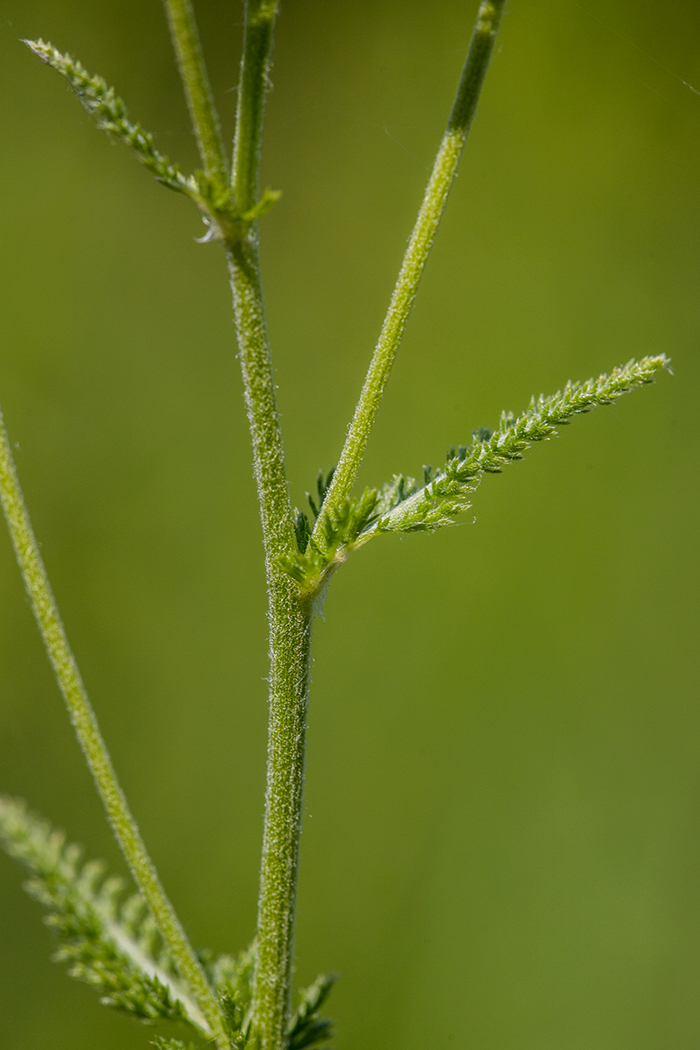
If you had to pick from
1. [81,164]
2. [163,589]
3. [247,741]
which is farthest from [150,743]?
[81,164]

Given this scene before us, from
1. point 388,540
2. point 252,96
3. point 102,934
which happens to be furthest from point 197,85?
point 388,540

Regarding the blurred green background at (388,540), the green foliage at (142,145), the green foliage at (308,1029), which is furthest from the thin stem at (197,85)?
the blurred green background at (388,540)

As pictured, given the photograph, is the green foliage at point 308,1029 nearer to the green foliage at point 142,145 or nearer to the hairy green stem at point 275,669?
the hairy green stem at point 275,669

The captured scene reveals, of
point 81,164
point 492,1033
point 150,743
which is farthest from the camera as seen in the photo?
point 81,164

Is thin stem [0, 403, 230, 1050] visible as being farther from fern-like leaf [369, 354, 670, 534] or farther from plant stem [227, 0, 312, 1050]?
fern-like leaf [369, 354, 670, 534]

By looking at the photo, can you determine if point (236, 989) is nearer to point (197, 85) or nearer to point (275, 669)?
point (275, 669)

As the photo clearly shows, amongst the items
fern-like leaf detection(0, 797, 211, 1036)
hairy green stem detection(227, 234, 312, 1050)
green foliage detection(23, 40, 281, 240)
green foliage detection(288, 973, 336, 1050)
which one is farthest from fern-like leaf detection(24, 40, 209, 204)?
green foliage detection(288, 973, 336, 1050)

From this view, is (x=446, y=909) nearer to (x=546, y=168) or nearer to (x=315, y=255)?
(x=315, y=255)
